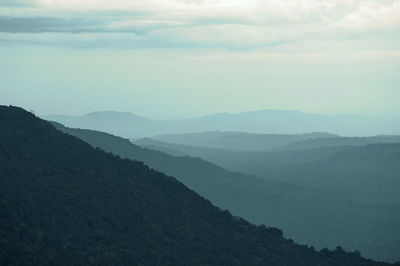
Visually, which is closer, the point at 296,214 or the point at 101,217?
the point at 101,217

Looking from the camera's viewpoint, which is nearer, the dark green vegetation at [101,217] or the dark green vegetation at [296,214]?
the dark green vegetation at [101,217]

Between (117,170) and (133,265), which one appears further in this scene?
(117,170)

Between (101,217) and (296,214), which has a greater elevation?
(101,217)

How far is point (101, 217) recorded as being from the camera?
88.9 metres

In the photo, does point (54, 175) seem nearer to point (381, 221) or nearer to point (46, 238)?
point (46, 238)

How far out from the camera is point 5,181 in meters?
87.1

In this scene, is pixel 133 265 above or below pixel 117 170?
below

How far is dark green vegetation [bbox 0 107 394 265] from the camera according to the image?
3123 inches

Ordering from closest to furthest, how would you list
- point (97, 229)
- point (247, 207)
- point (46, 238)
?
point (46, 238) → point (97, 229) → point (247, 207)

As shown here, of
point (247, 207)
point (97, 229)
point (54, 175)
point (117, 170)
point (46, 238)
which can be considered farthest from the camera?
point (247, 207)

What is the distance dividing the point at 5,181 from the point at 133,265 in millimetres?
Result: 16390

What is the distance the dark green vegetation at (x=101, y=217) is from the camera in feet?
260

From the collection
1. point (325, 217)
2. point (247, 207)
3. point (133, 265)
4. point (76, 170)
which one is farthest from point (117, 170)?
point (325, 217)

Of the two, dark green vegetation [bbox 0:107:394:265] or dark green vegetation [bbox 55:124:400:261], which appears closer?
dark green vegetation [bbox 0:107:394:265]
